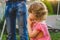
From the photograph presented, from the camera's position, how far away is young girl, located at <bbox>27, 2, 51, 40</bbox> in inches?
105

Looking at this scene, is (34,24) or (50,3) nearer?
(34,24)

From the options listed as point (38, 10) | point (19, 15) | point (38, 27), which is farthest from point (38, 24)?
point (19, 15)

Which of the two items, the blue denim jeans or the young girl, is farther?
the blue denim jeans

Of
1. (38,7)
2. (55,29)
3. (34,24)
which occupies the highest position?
(38,7)

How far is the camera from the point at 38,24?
270cm

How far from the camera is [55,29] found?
6402mm

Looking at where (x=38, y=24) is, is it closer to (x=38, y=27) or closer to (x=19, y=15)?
(x=38, y=27)

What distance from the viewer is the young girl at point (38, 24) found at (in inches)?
105

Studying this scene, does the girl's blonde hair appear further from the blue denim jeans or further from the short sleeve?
the blue denim jeans

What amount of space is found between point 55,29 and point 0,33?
4.82 feet

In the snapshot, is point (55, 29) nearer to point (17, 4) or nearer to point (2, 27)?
point (2, 27)

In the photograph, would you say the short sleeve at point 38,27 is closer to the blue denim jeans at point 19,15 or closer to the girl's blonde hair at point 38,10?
the girl's blonde hair at point 38,10

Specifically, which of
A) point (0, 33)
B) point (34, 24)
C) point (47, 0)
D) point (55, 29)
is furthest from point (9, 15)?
point (47, 0)

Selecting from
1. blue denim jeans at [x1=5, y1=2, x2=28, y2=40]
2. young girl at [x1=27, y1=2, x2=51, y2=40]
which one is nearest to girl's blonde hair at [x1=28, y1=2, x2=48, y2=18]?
young girl at [x1=27, y1=2, x2=51, y2=40]
